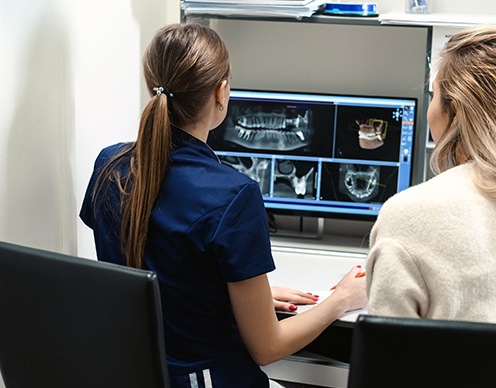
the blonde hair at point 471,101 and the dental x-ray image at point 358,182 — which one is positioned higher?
the blonde hair at point 471,101

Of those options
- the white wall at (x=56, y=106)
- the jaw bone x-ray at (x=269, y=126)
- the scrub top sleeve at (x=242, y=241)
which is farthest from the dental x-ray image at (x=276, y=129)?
the scrub top sleeve at (x=242, y=241)

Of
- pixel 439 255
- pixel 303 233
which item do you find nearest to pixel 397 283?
pixel 439 255

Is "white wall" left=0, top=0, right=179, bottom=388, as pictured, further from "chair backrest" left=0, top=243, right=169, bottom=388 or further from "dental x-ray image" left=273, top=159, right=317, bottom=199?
"dental x-ray image" left=273, top=159, right=317, bottom=199

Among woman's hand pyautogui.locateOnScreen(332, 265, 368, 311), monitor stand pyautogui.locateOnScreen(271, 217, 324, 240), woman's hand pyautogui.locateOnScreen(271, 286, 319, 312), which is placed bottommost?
monitor stand pyautogui.locateOnScreen(271, 217, 324, 240)

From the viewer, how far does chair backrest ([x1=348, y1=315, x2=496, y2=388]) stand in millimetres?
1000

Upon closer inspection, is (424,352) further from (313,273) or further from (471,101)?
(313,273)

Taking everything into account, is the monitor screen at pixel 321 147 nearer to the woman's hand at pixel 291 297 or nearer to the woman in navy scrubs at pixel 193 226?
the woman's hand at pixel 291 297

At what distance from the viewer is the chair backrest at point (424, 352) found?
3.28 ft

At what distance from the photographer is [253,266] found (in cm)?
140

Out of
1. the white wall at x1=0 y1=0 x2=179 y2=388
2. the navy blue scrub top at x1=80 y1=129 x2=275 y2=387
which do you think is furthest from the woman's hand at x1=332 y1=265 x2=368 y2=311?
the white wall at x1=0 y1=0 x2=179 y2=388

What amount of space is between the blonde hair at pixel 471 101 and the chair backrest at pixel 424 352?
0.33m

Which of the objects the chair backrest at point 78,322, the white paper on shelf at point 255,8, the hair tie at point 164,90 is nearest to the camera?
the chair backrest at point 78,322

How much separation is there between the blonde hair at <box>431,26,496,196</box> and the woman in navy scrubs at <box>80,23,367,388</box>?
1.17 ft

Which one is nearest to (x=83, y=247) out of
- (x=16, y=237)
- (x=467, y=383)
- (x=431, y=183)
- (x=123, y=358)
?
(x=16, y=237)
